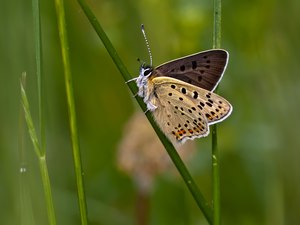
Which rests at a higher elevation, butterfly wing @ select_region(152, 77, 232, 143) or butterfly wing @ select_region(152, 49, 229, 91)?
butterfly wing @ select_region(152, 49, 229, 91)

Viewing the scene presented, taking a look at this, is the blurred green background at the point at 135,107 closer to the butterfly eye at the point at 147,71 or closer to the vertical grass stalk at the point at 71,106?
the butterfly eye at the point at 147,71

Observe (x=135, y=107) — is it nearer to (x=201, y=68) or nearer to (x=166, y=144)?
(x=201, y=68)

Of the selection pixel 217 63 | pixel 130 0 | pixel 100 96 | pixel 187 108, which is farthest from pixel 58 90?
pixel 217 63

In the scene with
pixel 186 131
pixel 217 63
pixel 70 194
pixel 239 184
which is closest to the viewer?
pixel 217 63

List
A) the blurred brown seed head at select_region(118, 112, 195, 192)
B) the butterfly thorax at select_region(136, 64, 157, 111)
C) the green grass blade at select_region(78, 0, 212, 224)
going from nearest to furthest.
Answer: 1. the green grass blade at select_region(78, 0, 212, 224)
2. the butterfly thorax at select_region(136, 64, 157, 111)
3. the blurred brown seed head at select_region(118, 112, 195, 192)

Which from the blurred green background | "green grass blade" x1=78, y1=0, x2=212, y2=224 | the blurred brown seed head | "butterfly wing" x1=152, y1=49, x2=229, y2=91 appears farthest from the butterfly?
the blurred brown seed head

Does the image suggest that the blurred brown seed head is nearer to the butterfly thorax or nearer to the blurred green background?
the blurred green background

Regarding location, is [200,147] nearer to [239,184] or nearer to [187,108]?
[239,184]
